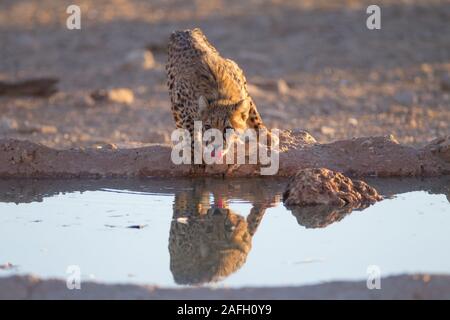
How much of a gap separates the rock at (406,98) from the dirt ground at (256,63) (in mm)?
21

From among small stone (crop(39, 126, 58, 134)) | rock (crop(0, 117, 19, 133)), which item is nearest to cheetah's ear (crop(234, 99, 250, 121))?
small stone (crop(39, 126, 58, 134))

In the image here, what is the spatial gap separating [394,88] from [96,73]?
4.62m

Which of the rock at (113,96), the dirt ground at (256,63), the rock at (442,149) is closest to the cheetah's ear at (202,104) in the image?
the rock at (442,149)

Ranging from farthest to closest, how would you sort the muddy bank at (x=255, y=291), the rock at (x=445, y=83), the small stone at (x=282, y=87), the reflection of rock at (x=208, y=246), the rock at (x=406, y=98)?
the rock at (x=445, y=83) → the small stone at (x=282, y=87) → the rock at (x=406, y=98) → the reflection of rock at (x=208, y=246) → the muddy bank at (x=255, y=291)

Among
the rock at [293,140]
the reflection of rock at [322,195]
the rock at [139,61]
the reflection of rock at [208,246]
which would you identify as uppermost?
the rock at [139,61]

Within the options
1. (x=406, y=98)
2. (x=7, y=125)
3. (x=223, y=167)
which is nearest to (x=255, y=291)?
(x=223, y=167)

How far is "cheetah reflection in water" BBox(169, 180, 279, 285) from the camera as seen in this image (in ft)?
22.5

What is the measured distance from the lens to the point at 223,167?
9.46 m

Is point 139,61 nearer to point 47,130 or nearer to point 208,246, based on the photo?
point 47,130

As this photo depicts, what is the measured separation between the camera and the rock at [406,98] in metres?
14.7

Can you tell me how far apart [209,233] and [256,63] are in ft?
30.1

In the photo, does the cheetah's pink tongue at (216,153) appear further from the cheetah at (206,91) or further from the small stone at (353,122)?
the small stone at (353,122)
